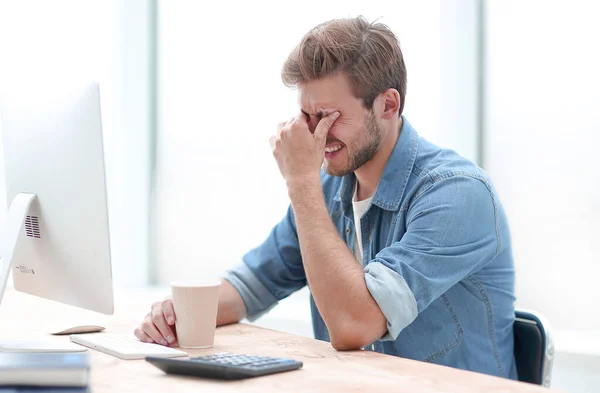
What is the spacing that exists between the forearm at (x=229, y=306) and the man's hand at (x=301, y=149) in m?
0.30

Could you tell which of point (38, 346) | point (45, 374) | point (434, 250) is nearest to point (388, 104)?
point (434, 250)

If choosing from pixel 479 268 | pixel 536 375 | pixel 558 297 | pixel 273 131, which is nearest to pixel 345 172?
pixel 479 268

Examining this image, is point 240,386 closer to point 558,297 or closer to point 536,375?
point 536,375

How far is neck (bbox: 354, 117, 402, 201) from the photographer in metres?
1.81

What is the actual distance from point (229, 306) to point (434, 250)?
1.60 ft

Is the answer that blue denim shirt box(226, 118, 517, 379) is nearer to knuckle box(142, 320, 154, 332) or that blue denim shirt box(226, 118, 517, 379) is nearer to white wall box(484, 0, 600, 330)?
knuckle box(142, 320, 154, 332)

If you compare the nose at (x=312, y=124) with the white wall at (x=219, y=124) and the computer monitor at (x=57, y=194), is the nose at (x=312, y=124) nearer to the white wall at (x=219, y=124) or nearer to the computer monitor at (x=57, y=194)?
the computer monitor at (x=57, y=194)

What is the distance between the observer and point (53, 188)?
4.53ft

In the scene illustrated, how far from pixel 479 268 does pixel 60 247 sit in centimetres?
85

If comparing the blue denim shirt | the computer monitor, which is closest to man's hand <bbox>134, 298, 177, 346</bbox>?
the computer monitor

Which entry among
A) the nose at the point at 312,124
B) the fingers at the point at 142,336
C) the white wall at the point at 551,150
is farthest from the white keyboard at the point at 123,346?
the white wall at the point at 551,150

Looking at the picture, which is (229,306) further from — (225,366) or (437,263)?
(225,366)

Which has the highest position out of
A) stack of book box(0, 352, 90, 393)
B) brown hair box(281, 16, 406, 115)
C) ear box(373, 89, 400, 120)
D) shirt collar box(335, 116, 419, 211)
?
brown hair box(281, 16, 406, 115)

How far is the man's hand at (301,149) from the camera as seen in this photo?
1674 mm
